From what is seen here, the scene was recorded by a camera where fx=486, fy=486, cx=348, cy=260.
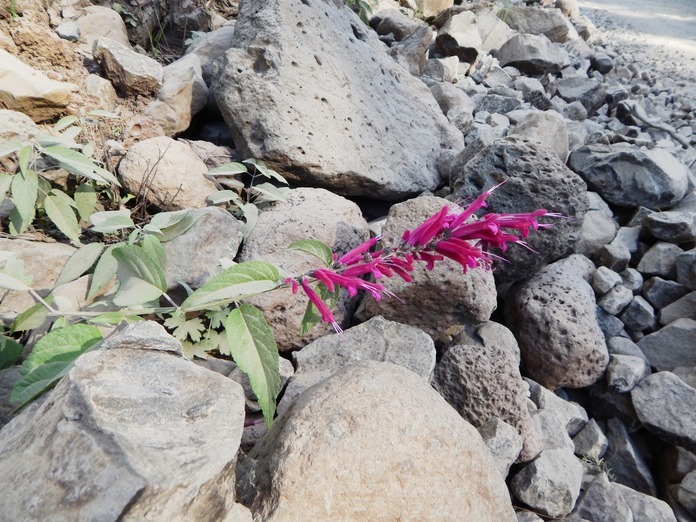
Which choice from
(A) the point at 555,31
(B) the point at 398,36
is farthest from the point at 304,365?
(A) the point at 555,31

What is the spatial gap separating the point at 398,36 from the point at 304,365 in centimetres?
518

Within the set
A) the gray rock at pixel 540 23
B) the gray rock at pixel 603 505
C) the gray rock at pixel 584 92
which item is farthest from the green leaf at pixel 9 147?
the gray rock at pixel 540 23

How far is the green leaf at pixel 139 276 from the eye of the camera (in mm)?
1411

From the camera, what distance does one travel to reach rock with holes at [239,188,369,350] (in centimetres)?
222

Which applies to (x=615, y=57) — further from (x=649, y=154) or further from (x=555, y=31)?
(x=649, y=154)

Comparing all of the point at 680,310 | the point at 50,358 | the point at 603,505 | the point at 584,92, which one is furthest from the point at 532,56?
the point at 50,358

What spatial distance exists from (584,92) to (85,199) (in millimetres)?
5784

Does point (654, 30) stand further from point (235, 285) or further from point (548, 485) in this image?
point (235, 285)

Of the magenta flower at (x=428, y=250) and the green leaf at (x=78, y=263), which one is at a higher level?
the magenta flower at (x=428, y=250)

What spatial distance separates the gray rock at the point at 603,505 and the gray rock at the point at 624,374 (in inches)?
25.2

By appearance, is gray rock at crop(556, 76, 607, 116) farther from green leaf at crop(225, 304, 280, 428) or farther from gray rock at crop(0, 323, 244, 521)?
gray rock at crop(0, 323, 244, 521)

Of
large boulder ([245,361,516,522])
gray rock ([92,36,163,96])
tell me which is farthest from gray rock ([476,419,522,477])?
gray rock ([92,36,163,96])

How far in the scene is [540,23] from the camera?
26.8 ft

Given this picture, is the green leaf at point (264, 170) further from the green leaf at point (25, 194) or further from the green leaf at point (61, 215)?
the green leaf at point (25, 194)
